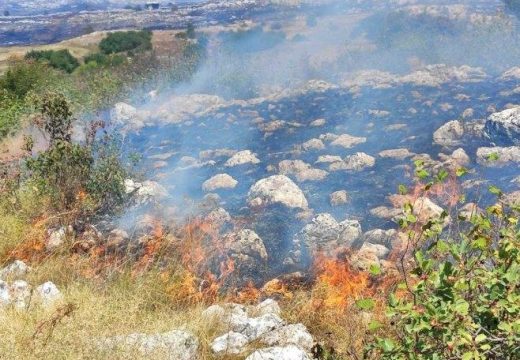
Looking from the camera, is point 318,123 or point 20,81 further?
point 20,81

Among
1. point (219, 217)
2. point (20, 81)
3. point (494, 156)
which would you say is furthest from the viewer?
point (20, 81)

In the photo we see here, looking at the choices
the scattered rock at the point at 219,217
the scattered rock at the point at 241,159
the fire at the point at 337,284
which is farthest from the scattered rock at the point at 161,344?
the scattered rock at the point at 241,159

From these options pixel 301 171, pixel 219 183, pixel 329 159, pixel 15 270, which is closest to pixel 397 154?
pixel 329 159

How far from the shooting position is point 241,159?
35.5 ft

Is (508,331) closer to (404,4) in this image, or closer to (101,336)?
(101,336)

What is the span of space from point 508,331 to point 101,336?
8.12ft

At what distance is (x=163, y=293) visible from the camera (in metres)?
4.73

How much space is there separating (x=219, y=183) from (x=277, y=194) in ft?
5.11

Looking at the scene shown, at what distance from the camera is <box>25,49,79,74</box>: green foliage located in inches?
829

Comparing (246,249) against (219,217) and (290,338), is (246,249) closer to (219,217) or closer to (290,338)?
(219,217)

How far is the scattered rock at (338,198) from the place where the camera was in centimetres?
849

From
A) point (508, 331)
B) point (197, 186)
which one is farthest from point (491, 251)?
point (197, 186)

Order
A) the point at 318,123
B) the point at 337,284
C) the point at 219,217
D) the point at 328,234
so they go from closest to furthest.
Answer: the point at 337,284
the point at 328,234
the point at 219,217
the point at 318,123

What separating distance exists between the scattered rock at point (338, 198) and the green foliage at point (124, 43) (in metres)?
18.8
